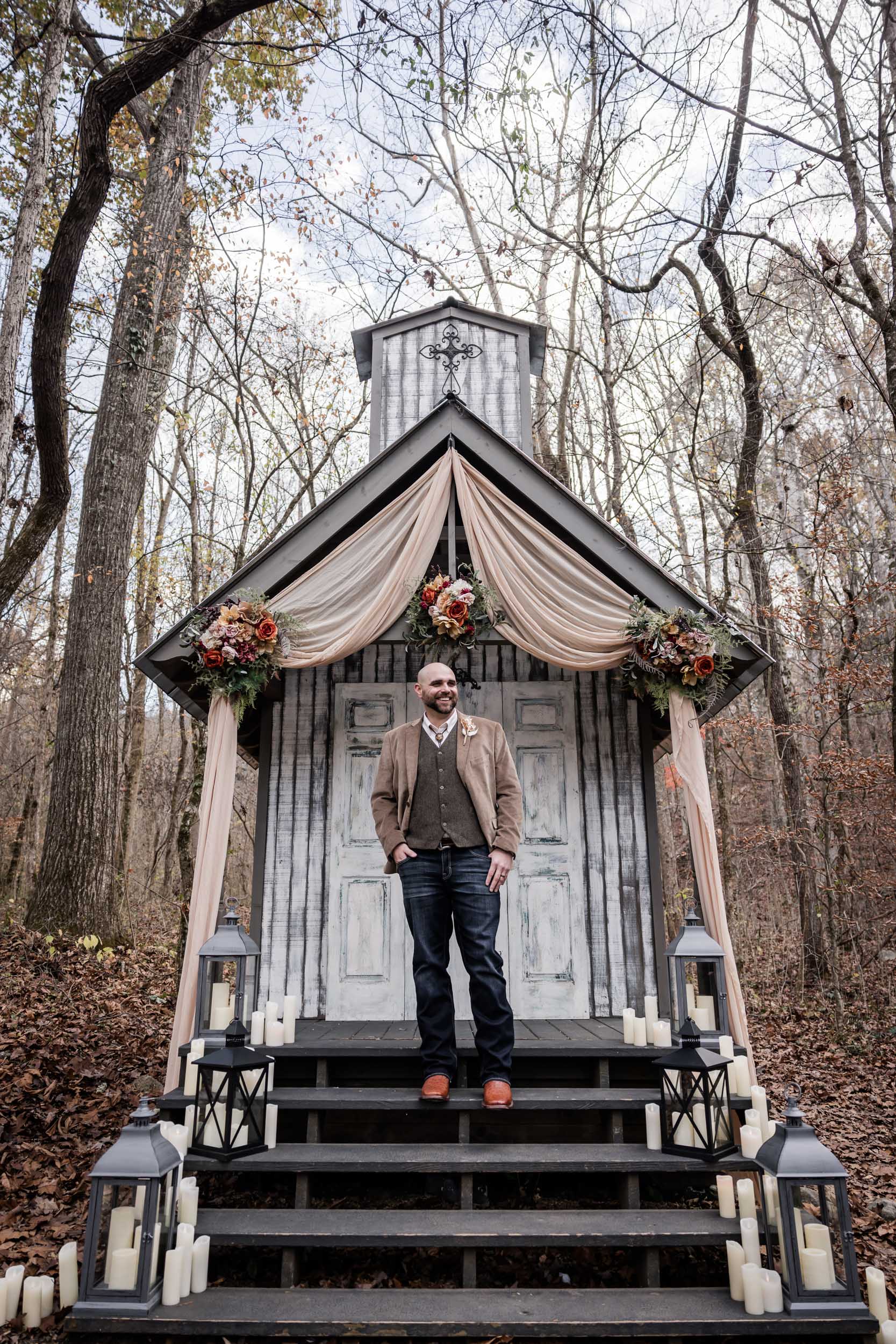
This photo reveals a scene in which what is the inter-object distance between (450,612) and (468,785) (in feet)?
4.44

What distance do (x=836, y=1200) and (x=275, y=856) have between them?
157 inches

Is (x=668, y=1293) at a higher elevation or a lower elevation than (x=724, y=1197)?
lower

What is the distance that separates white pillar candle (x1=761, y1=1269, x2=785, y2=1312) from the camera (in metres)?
3.08

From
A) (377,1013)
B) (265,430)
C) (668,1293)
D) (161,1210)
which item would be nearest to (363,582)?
(377,1013)

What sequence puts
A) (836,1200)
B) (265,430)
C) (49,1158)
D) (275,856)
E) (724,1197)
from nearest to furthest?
(836,1200) → (724,1197) → (49,1158) → (275,856) → (265,430)

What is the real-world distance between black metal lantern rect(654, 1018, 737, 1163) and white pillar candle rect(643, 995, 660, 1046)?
1.97ft

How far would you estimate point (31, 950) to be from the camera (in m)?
7.86

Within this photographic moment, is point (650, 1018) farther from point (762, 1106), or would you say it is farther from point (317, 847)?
point (317, 847)

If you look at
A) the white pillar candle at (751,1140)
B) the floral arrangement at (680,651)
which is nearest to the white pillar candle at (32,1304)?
the white pillar candle at (751,1140)

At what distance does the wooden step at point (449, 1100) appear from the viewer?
13.5 ft

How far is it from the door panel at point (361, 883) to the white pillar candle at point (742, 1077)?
237cm

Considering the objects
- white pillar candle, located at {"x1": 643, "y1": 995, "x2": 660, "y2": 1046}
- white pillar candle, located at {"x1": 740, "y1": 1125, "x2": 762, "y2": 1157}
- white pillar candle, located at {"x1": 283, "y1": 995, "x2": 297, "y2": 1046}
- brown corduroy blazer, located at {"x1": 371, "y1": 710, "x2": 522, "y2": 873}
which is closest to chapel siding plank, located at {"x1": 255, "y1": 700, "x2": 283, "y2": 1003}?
white pillar candle, located at {"x1": 283, "y1": 995, "x2": 297, "y2": 1046}

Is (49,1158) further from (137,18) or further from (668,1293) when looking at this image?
(137,18)

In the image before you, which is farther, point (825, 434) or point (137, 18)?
point (825, 434)
